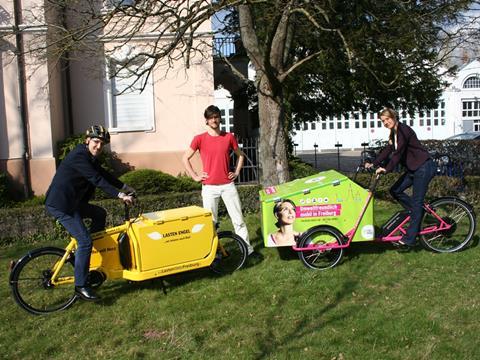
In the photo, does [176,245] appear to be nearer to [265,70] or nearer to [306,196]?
[306,196]

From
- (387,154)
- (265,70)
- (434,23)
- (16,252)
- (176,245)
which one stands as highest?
(434,23)

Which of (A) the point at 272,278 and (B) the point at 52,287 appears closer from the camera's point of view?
(B) the point at 52,287

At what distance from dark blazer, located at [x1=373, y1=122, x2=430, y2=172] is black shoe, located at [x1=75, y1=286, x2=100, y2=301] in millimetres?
3397

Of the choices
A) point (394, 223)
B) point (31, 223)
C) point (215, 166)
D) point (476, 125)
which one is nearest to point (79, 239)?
point (215, 166)

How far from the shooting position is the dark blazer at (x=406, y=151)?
5.94 m

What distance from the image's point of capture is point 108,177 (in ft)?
17.7

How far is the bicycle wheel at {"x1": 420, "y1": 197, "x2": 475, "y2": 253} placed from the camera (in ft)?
20.5

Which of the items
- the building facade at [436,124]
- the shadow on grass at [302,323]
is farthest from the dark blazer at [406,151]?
the building facade at [436,124]

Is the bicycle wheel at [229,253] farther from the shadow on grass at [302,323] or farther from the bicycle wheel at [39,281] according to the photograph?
the bicycle wheel at [39,281]

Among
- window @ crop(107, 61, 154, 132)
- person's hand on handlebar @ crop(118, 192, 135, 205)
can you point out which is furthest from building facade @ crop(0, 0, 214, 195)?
person's hand on handlebar @ crop(118, 192, 135, 205)

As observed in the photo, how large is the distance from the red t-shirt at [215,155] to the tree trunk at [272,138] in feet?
7.36

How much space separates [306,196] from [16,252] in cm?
499

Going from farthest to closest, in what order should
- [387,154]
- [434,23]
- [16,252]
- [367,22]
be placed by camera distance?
[367,22]
[434,23]
[16,252]
[387,154]

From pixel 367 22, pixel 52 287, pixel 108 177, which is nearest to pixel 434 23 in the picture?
pixel 367 22
